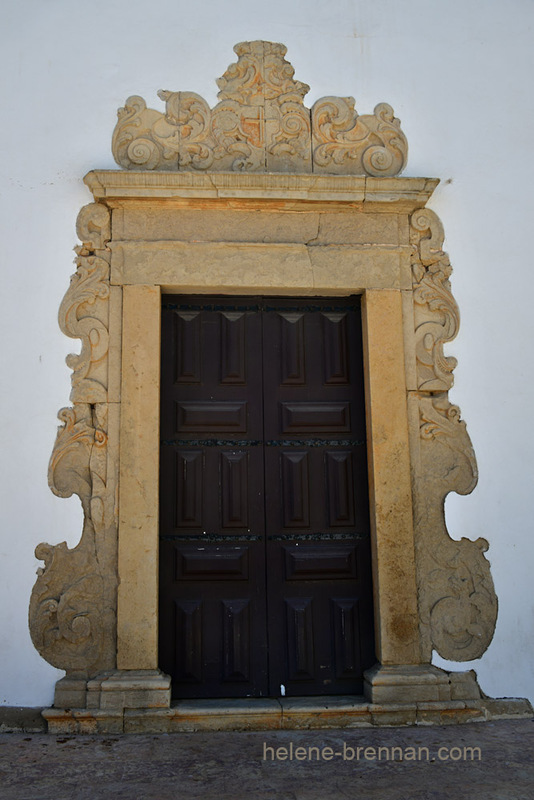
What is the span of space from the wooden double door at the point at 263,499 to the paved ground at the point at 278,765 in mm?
420

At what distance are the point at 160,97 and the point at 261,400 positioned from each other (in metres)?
1.77

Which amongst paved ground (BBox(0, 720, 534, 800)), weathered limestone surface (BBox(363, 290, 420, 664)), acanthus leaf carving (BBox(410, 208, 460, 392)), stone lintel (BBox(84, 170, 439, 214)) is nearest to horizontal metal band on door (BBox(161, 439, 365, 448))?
weathered limestone surface (BBox(363, 290, 420, 664))

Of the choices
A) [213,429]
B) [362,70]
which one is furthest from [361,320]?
[362,70]

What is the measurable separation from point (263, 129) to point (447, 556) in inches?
100

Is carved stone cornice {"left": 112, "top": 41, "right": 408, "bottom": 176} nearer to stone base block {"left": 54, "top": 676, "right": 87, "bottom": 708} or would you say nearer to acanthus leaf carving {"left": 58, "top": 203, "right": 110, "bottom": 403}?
acanthus leaf carving {"left": 58, "top": 203, "right": 110, "bottom": 403}

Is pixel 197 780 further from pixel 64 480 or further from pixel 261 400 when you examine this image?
pixel 261 400

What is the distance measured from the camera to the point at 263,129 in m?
4.29

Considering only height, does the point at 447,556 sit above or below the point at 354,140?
below

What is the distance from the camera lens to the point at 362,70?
437 centimetres

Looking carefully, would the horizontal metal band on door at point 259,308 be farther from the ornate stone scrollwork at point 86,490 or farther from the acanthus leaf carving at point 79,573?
the acanthus leaf carving at point 79,573

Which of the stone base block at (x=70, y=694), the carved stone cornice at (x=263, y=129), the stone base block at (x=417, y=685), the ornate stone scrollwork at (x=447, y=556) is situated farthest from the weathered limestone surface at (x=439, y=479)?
the stone base block at (x=70, y=694)

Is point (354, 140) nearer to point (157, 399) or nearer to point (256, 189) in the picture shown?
→ point (256, 189)

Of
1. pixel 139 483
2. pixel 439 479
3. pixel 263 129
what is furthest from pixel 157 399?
pixel 263 129

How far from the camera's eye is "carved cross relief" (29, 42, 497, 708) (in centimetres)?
382
